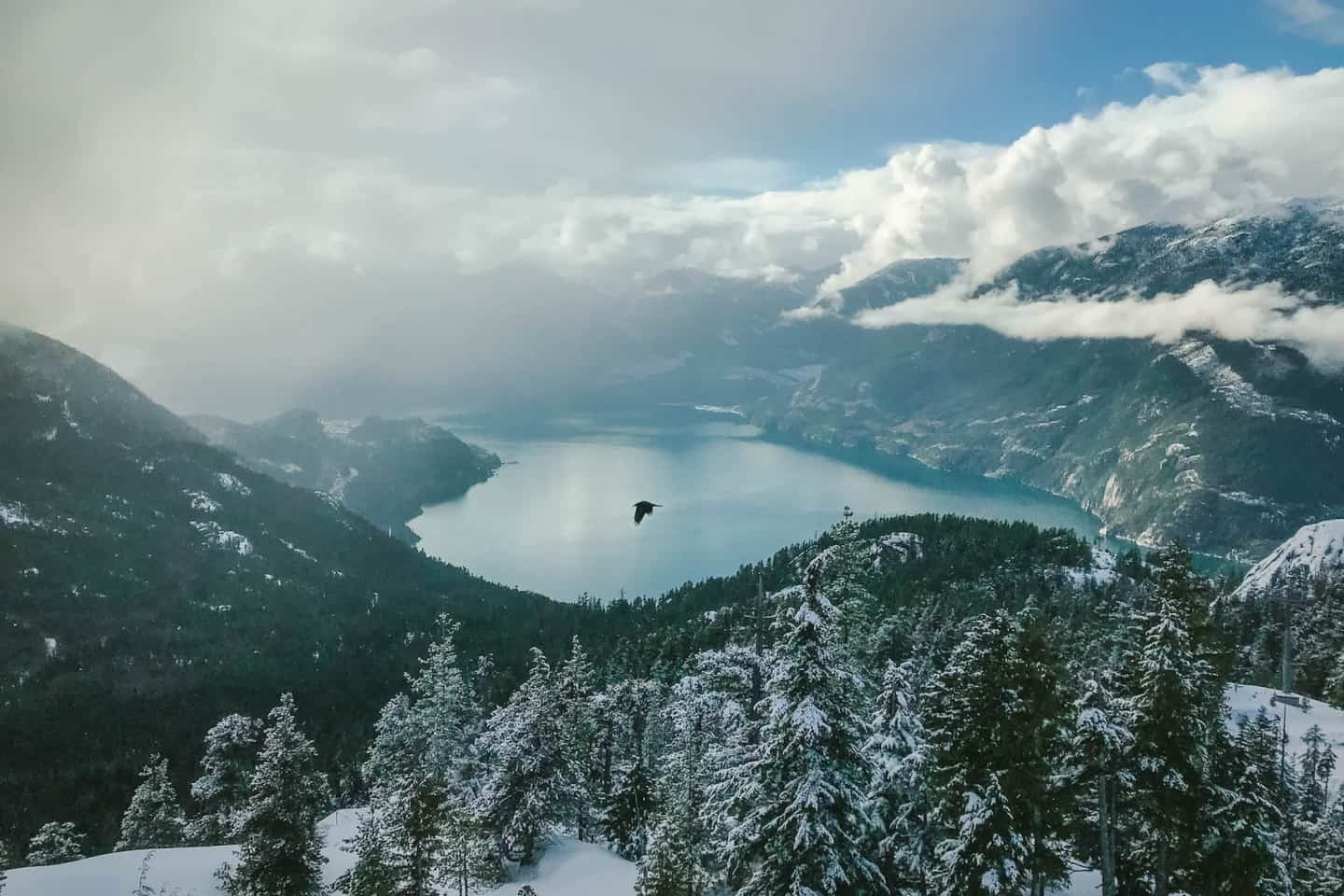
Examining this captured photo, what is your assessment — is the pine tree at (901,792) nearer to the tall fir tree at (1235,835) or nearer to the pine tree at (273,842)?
the tall fir tree at (1235,835)

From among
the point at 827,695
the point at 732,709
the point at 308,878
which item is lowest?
the point at 308,878

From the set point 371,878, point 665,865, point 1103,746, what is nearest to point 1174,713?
point 1103,746

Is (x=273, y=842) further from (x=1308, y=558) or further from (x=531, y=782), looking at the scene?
(x=1308, y=558)

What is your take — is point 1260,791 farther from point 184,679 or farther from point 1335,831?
point 184,679

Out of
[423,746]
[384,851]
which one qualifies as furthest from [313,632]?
[384,851]

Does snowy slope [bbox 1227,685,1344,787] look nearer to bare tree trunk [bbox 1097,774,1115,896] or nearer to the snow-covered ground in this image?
the snow-covered ground

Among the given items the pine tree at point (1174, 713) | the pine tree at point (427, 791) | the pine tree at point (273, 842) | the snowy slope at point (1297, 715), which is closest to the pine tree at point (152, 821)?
the pine tree at point (427, 791)

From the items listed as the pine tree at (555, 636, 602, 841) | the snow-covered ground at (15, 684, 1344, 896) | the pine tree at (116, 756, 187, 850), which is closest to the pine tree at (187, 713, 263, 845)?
the pine tree at (116, 756, 187, 850)
